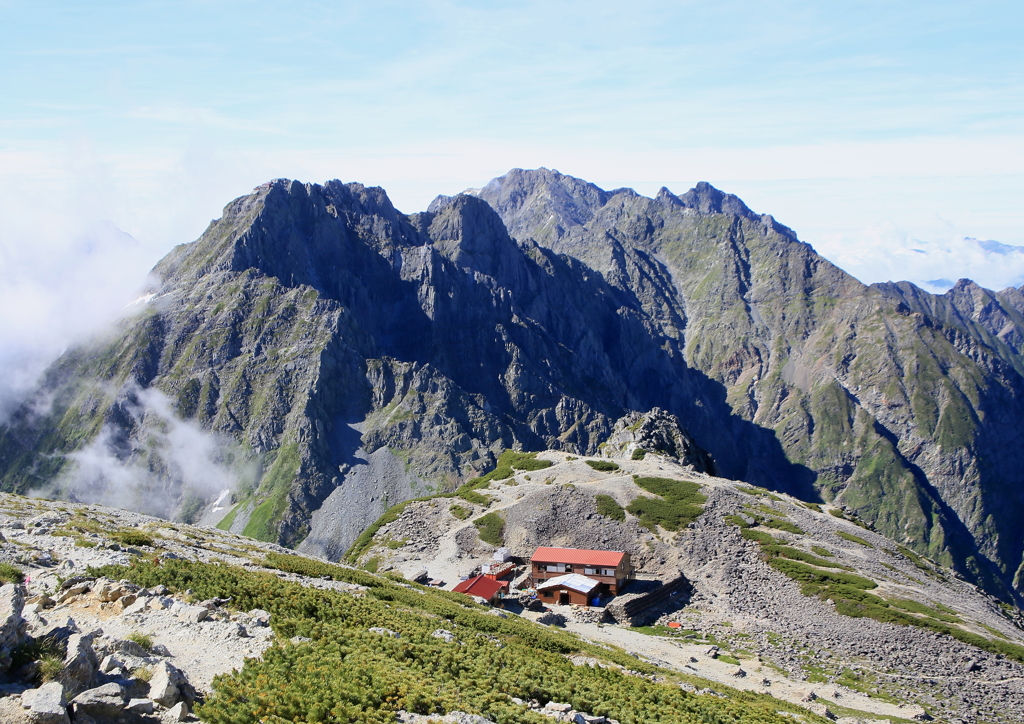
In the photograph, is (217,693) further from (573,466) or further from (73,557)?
(573,466)

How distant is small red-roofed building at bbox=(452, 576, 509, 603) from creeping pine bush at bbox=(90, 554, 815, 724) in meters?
27.8

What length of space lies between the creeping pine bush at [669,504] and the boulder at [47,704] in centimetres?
8007

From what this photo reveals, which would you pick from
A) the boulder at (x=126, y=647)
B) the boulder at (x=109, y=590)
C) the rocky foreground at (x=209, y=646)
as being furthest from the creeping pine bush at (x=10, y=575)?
the boulder at (x=126, y=647)

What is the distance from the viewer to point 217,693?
21266mm

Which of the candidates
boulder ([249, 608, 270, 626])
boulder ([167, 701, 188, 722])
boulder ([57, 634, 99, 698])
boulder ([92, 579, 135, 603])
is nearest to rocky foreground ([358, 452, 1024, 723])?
boulder ([249, 608, 270, 626])

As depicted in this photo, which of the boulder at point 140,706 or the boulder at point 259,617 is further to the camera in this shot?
the boulder at point 259,617

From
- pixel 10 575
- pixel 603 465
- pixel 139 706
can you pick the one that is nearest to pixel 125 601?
pixel 10 575

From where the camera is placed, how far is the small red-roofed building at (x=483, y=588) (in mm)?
72562

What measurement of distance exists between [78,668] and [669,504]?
8307 centimetres

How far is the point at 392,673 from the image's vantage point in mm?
25922

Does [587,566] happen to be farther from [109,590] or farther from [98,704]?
[98,704]

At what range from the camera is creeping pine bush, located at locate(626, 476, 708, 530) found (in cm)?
9150

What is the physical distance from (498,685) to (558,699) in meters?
2.42

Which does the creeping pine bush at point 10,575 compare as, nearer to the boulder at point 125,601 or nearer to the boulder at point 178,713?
the boulder at point 125,601
